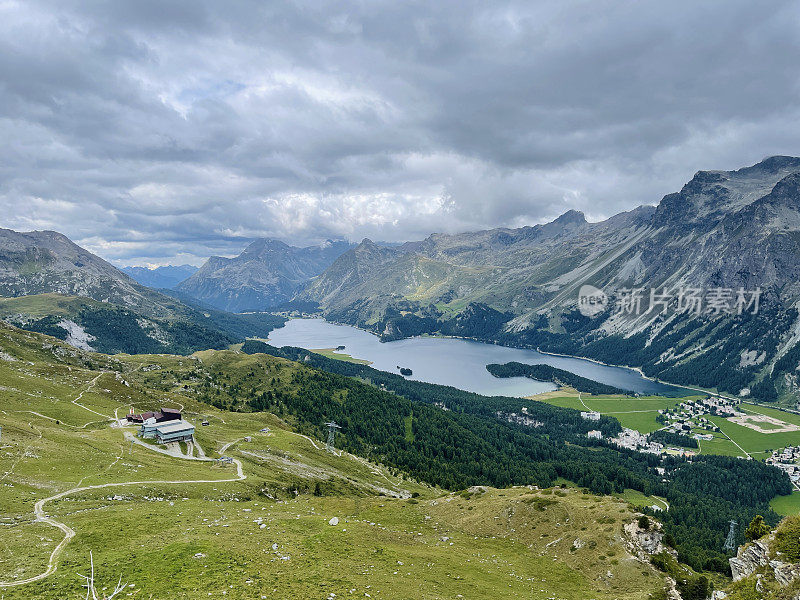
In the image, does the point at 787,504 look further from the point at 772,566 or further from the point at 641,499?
the point at 772,566

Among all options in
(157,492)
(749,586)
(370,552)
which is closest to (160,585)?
(370,552)

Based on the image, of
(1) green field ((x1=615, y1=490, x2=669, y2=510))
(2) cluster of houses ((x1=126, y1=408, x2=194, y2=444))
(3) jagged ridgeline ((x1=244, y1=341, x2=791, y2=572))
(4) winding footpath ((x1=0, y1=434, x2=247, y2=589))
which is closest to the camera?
(4) winding footpath ((x1=0, y1=434, x2=247, y2=589))

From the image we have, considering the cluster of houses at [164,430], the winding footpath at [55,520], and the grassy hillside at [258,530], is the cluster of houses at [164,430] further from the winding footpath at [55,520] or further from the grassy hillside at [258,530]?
the winding footpath at [55,520]

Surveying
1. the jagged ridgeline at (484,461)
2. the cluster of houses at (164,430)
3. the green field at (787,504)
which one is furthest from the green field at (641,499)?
the cluster of houses at (164,430)

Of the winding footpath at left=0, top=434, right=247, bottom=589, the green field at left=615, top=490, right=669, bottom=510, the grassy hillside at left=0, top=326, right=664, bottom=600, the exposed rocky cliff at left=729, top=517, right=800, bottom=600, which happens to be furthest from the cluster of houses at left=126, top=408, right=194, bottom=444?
the green field at left=615, top=490, right=669, bottom=510

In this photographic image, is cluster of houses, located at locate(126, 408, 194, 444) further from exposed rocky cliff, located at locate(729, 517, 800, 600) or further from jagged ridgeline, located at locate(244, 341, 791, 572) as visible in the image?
exposed rocky cliff, located at locate(729, 517, 800, 600)

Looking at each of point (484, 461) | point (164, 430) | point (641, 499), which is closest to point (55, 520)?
point (164, 430)

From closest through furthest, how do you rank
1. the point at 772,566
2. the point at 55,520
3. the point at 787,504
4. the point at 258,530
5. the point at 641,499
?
the point at 772,566, the point at 55,520, the point at 258,530, the point at 641,499, the point at 787,504

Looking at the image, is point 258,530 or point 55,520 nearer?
point 55,520
